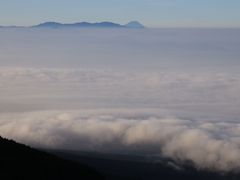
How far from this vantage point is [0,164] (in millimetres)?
195500

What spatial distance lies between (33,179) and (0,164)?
13.0 metres

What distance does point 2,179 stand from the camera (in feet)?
576

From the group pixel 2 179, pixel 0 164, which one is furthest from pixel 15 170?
pixel 2 179

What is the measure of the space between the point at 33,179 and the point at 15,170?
23.1ft

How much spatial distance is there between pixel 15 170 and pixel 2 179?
60.3 ft

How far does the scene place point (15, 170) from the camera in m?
194

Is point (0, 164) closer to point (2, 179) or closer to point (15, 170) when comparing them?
point (15, 170)

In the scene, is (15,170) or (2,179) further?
(15,170)

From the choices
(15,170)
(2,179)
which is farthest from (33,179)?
(2,179)

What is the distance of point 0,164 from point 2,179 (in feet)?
67.5

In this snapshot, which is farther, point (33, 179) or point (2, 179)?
point (33, 179)

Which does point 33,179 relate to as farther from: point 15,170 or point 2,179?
point 2,179

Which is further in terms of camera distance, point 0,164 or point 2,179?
point 0,164
